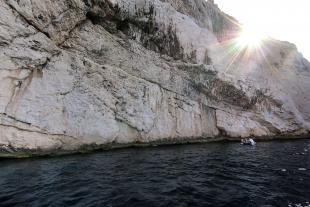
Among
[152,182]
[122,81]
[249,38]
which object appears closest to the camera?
[152,182]

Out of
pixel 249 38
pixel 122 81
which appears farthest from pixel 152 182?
pixel 249 38

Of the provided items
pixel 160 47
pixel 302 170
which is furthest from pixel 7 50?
pixel 302 170

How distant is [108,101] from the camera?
26.7 m

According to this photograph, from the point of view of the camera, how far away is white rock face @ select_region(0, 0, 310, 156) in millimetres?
21266

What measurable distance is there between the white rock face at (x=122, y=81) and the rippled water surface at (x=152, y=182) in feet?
14.2

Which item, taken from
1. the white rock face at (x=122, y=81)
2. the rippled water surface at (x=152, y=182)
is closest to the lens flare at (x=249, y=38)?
the white rock face at (x=122, y=81)

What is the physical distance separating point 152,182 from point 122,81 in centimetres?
1646

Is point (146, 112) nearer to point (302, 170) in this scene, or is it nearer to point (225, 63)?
point (302, 170)

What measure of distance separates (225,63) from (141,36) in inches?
700

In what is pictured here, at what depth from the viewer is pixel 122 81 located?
28.4m

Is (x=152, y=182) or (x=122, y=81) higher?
(x=122, y=81)

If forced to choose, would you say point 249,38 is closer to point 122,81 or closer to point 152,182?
point 122,81

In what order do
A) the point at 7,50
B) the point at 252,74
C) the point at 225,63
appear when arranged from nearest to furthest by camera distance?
the point at 7,50 < the point at 225,63 < the point at 252,74

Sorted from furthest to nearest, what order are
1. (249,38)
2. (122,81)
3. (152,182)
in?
(249,38)
(122,81)
(152,182)
